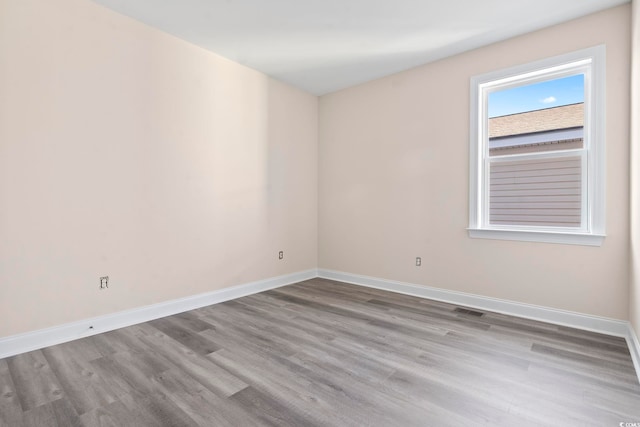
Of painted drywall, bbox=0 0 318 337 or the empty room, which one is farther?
painted drywall, bbox=0 0 318 337

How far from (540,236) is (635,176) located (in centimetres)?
86

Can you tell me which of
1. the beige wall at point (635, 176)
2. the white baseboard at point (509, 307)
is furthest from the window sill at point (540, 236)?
the white baseboard at point (509, 307)

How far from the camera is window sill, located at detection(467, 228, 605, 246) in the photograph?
8.99 ft

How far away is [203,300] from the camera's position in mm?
3436

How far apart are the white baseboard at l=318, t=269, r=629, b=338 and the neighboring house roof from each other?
1.72m

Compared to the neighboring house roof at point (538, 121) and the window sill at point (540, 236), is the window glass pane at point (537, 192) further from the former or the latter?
the neighboring house roof at point (538, 121)

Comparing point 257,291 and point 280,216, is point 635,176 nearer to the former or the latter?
point 280,216

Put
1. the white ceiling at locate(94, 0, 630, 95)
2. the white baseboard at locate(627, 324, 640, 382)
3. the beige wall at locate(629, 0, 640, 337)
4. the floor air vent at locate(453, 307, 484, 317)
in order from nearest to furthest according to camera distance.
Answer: the white baseboard at locate(627, 324, 640, 382), the beige wall at locate(629, 0, 640, 337), the white ceiling at locate(94, 0, 630, 95), the floor air vent at locate(453, 307, 484, 317)

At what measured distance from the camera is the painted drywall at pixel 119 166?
7.62 feet

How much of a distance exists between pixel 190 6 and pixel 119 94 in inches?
38.5

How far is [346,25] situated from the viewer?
296 centimetres

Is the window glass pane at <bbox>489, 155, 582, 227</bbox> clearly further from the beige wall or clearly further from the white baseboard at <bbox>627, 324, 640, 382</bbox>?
the white baseboard at <bbox>627, 324, 640, 382</bbox>

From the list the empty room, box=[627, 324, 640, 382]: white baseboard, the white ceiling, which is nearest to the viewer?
the empty room

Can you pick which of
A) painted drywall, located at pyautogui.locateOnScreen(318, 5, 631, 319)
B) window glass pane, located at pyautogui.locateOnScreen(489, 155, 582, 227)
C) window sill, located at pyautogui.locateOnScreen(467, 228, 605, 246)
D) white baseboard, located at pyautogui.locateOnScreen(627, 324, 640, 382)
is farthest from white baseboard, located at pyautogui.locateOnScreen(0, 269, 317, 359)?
white baseboard, located at pyautogui.locateOnScreen(627, 324, 640, 382)
